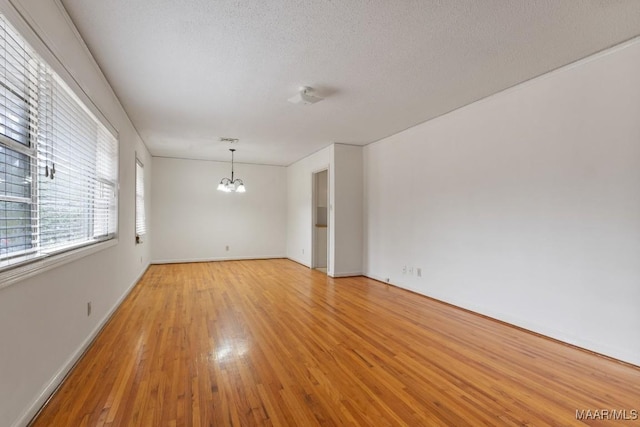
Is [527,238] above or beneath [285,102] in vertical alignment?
beneath

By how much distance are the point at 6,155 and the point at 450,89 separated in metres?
3.62

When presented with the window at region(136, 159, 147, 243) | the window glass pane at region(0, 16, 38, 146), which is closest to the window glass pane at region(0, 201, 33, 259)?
the window glass pane at region(0, 16, 38, 146)

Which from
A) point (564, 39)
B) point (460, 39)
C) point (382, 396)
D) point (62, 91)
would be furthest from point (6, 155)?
point (564, 39)

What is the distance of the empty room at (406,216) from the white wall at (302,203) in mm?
1662

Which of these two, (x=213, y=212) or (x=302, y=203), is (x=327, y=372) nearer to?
(x=302, y=203)

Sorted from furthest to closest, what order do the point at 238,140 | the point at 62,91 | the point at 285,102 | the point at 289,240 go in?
the point at 289,240 < the point at 238,140 < the point at 285,102 < the point at 62,91

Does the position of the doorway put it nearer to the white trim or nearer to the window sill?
the white trim

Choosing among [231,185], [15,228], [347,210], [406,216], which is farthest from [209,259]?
[15,228]

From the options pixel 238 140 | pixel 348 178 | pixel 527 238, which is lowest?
pixel 527 238

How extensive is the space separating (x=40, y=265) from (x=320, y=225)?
5272 mm

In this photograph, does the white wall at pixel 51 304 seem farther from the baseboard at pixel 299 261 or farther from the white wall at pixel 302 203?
the baseboard at pixel 299 261

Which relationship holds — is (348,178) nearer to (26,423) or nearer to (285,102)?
(285,102)

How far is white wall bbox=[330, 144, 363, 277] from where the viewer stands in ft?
18.8

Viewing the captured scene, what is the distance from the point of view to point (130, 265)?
4.57m
